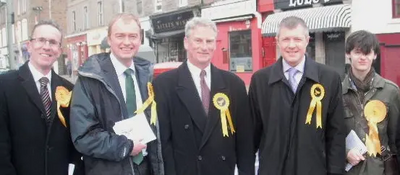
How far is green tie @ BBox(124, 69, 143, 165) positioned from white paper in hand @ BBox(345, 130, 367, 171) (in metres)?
1.62

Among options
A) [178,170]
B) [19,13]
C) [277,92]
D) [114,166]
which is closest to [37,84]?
[114,166]

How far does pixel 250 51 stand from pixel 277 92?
15148mm

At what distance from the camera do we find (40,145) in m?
3.40

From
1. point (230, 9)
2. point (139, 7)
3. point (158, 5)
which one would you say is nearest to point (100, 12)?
point (139, 7)

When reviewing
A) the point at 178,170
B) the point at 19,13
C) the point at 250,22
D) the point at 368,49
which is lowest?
the point at 178,170

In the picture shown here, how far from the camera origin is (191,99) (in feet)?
11.1

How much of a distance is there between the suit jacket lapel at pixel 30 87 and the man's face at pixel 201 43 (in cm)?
121

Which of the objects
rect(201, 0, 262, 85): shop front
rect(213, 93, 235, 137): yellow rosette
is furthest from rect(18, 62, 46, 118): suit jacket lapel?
rect(201, 0, 262, 85): shop front

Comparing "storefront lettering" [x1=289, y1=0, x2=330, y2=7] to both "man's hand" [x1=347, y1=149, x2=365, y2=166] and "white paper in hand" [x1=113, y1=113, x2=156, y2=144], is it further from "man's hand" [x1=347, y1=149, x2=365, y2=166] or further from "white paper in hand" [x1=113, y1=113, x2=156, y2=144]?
"white paper in hand" [x1=113, y1=113, x2=156, y2=144]

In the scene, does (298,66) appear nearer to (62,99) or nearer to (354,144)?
(354,144)

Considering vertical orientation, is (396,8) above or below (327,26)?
above

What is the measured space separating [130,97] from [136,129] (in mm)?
261

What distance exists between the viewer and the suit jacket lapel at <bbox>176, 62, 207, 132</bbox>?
3.38 meters

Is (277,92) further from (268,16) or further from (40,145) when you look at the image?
(268,16)
